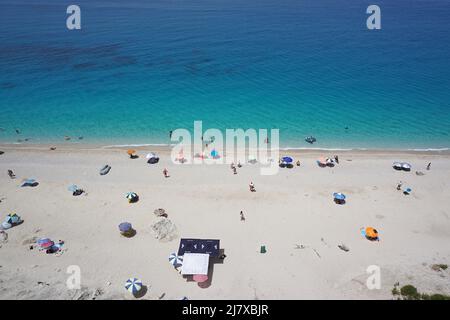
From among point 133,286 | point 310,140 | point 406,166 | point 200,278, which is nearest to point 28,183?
point 133,286

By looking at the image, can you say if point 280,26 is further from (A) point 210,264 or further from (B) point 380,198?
(A) point 210,264

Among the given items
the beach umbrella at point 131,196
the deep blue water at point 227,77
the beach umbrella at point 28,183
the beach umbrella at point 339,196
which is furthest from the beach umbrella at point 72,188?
the beach umbrella at point 339,196

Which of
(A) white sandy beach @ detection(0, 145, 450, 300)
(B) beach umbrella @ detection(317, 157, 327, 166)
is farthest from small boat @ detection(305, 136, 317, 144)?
(B) beach umbrella @ detection(317, 157, 327, 166)

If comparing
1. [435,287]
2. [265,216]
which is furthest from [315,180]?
[435,287]

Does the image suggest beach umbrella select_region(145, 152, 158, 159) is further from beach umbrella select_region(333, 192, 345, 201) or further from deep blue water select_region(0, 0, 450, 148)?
beach umbrella select_region(333, 192, 345, 201)

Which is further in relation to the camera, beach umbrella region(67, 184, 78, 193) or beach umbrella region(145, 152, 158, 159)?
beach umbrella region(145, 152, 158, 159)
